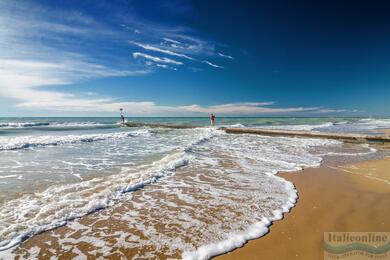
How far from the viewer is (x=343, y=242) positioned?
12.7 feet

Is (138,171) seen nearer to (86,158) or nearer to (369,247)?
(86,158)

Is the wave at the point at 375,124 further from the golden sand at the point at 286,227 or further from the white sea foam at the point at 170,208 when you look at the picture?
the white sea foam at the point at 170,208

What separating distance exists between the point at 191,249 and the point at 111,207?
2495 mm

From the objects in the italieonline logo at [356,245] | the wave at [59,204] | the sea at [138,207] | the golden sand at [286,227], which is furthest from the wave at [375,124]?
the wave at [59,204]

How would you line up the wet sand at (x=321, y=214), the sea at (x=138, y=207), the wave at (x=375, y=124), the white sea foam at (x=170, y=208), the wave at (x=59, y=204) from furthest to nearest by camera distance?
the wave at (x=375, y=124) < the wave at (x=59, y=204) < the white sea foam at (x=170, y=208) < the sea at (x=138, y=207) < the wet sand at (x=321, y=214)

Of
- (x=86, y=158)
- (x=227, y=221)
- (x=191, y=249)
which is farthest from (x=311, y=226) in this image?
(x=86, y=158)

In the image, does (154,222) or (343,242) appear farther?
(154,222)

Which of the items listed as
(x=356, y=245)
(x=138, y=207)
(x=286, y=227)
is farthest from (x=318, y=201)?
(x=138, y=207)

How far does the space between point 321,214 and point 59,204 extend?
570 cm

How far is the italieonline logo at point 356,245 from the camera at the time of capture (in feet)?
11.6

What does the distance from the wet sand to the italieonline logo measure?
141 millimetres

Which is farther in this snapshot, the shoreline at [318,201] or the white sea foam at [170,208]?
the white sea foam at [170,208]

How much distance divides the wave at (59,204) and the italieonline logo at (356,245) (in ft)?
14.6

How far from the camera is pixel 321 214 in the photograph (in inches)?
193
